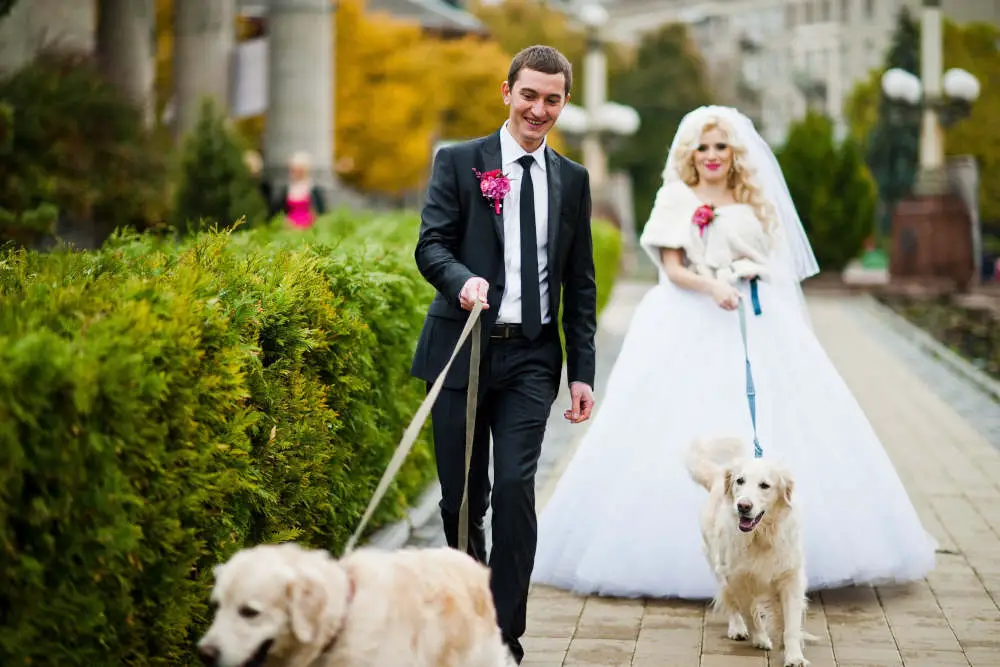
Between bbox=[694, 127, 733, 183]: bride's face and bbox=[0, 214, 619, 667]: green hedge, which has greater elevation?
bbox=[694, 127, 733, 183]: bride's face

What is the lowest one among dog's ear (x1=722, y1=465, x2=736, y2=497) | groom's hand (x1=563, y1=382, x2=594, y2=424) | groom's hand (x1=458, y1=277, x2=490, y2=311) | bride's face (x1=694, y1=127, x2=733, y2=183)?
dog's ear (x1=722, y1=465, x2=736, y2=497)

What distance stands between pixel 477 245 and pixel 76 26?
17033mm

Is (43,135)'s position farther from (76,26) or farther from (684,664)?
(684,664)

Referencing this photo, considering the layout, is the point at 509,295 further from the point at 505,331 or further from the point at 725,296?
the point at 725,296

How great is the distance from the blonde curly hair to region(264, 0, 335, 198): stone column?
75.9 feet

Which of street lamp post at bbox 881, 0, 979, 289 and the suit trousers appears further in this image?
street lamp post at bbox 881, 0, 979, 289

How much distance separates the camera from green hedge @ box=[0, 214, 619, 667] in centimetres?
378

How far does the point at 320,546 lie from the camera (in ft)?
22.7

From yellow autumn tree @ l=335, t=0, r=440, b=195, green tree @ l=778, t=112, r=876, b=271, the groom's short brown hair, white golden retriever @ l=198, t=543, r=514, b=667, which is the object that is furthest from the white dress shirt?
A: yellow autumn tree @ l=335, t=0, r=440, b=195

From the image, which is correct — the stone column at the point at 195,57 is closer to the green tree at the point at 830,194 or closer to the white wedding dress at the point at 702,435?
the green tree at the point at 830,194

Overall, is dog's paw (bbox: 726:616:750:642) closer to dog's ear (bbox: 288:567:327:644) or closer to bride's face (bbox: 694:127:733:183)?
bride's face (bbox: 694:127:733:183)

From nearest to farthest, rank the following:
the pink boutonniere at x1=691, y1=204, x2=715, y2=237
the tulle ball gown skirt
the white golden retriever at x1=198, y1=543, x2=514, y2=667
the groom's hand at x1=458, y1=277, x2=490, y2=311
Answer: the white golden retriever at x1=198, y1=543, x2=514, y2=667, the groom's hand at x1=458, y1=277, x2=490, y2=311, the tulle ball gown skirt, the pink boutonniere at x1=691, y1=204, x2=715, y2=237

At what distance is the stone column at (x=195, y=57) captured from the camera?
100 ft

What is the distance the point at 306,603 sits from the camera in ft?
12.1
